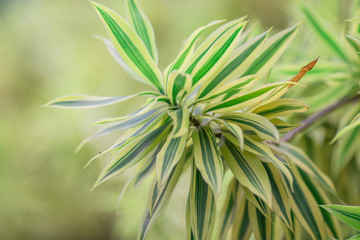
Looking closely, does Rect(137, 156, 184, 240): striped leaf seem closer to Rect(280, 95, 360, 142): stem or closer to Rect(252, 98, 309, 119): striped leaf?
Rect(252, 98, 309, 119): striped leaf

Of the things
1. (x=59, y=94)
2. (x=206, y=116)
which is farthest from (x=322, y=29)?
(x=59, y=94)

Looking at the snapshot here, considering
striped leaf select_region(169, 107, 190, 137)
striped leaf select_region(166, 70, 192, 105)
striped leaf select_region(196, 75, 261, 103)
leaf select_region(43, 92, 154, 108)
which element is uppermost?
leaf select_region(43, 92, 154, 108)

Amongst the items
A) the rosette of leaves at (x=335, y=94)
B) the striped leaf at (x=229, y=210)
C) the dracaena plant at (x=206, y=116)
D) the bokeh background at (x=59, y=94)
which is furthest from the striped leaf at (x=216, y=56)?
the bokeh background at (x=59, y=94)

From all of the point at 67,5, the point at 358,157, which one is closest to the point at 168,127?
the point at 358,157

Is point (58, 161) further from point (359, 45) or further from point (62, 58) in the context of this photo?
point (359, 45)

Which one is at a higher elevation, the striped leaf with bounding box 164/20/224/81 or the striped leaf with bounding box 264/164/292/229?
the striped leaf with bounding box 164/20/224/81

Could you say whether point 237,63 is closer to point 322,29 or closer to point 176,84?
point 176,84

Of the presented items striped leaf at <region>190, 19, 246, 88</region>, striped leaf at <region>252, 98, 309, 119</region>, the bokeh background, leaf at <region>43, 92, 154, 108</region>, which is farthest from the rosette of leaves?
the bokeh background
